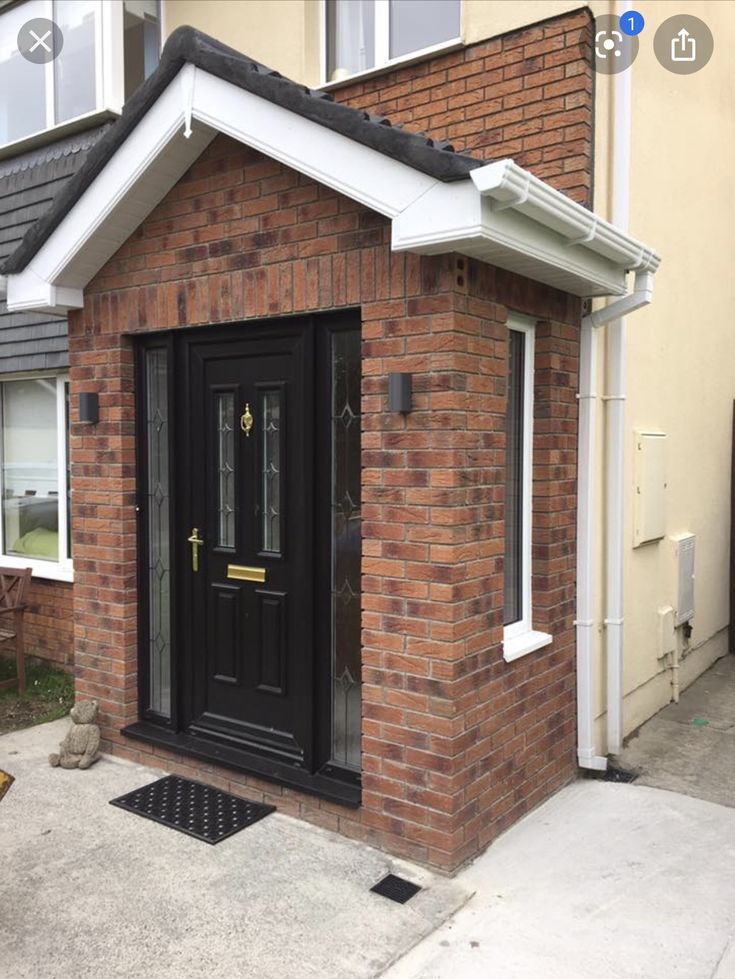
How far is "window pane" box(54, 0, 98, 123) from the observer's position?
259 inches

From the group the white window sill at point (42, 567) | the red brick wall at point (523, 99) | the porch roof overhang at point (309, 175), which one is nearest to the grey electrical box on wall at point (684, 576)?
the porch roof overhang at point (309, 175)

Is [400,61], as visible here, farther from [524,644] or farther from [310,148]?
[524,644]

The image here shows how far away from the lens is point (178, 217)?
4461 millimetres

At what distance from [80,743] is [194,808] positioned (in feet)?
3.09

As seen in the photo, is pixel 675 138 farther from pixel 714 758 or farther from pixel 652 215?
pixel 714 758

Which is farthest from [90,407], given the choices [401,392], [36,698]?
[36,698]

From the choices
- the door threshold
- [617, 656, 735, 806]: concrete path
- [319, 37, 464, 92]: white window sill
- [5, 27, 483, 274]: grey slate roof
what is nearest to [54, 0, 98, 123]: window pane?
[319, 37, 464, 92]: white window sill

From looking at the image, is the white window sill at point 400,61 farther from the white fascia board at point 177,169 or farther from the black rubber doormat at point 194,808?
the black rubber doormat at point 194,808

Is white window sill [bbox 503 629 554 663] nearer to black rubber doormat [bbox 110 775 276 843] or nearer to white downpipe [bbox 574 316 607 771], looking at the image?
white downpipe [bbox 574 316 607 771]

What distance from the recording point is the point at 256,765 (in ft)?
13.9

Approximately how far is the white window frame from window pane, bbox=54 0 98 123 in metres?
4.44

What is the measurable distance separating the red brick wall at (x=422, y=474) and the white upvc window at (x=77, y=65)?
265 cm

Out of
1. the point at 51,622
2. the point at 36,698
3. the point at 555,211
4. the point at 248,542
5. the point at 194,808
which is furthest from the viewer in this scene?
the point at 51,622

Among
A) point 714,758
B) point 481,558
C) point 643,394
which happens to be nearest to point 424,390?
point 481,558
